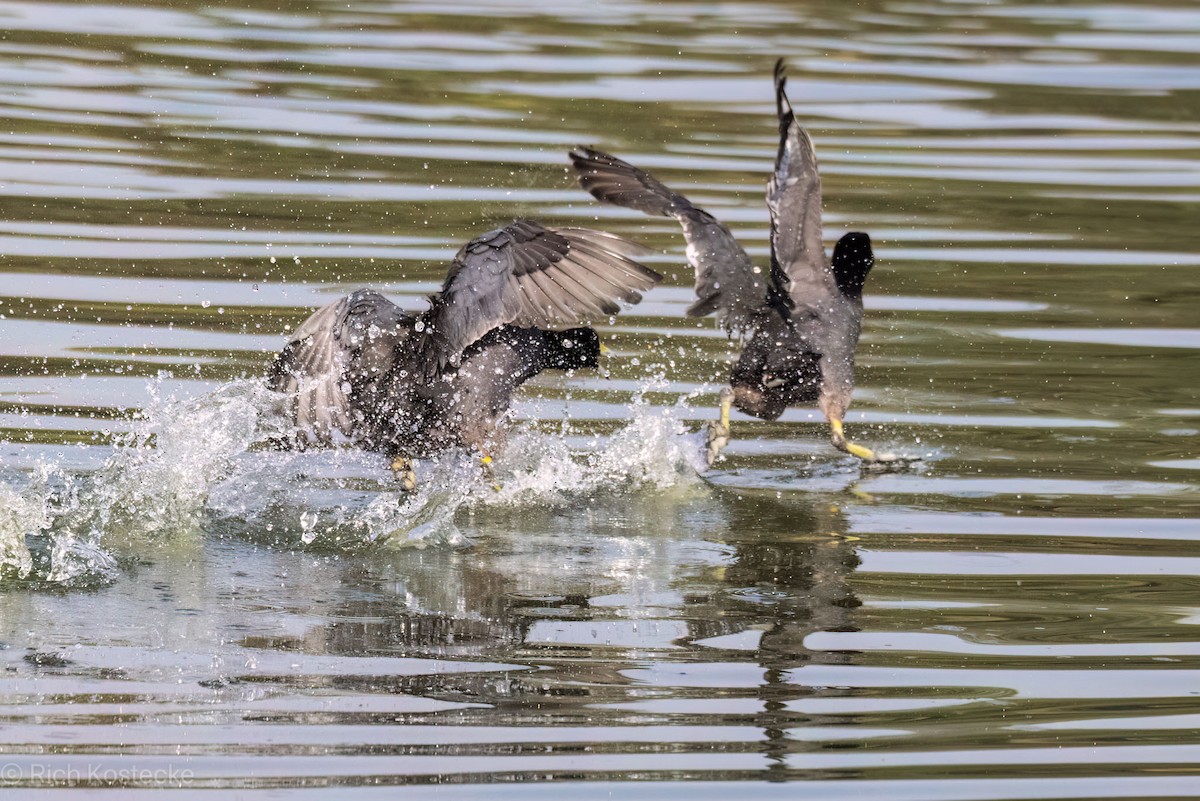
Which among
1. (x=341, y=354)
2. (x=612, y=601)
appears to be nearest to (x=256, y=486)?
(x=341, y=354)

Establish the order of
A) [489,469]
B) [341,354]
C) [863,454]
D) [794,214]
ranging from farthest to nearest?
[863,454]
[794,214]
[489,469]
[341,354]

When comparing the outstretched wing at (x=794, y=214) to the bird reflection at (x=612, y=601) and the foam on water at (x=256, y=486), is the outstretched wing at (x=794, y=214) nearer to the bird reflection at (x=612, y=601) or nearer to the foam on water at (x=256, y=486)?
the foam on water at (x=256, y=486)

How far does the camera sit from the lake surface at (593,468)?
475 centimetres

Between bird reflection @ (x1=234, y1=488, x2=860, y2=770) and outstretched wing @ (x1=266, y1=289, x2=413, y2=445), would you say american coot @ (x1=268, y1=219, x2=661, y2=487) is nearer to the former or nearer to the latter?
outstretched wing @ (x1=266, y1=289, x2=413, y2=445)

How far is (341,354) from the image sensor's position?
6930 mm

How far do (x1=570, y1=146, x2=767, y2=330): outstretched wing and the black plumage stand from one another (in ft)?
1.56

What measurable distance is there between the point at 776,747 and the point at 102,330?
4957 millimetres

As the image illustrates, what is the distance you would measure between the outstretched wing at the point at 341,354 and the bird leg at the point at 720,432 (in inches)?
53.9

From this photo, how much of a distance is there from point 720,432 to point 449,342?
1.31 meters

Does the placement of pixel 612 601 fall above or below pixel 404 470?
below

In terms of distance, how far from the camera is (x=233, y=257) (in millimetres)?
9820

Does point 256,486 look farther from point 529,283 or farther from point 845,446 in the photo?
point 845,446

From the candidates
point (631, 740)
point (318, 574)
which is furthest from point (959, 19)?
point (631, 740)

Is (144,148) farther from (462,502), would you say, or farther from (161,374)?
(462,502)
